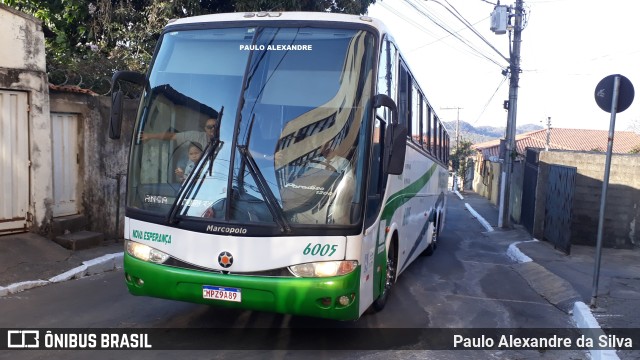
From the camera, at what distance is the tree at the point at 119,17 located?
13.6 metres

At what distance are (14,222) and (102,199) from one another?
186 centimetres

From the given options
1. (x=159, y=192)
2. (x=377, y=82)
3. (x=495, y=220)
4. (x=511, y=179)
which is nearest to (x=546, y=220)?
(x=511, y=179)

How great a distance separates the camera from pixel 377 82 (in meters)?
5.40

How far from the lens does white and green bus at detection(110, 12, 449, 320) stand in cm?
500

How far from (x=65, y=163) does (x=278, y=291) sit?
21.1 feet

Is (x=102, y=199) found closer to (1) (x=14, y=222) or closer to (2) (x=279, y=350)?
(1) (x=14, y=222)

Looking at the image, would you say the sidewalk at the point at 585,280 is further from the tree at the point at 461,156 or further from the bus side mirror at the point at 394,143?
the tree at the point at 461,156

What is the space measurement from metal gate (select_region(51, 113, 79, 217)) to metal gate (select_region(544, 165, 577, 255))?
32.9ft

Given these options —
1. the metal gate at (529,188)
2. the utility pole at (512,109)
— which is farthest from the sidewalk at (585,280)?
the utility pole at (512,109)

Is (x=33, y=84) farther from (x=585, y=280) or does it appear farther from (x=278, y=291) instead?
(x=585, y=280)

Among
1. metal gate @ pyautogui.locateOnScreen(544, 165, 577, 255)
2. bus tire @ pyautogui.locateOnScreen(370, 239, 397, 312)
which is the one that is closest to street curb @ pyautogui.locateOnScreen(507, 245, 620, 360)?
metal gate @ pyautogui.locateOnScreen(544, 165, 577, 255)

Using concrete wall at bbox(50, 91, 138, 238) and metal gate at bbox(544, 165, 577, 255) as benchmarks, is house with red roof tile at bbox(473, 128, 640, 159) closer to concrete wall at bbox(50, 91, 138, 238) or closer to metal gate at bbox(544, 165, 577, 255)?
metal gate at bbox(544, 165, 577, 255)

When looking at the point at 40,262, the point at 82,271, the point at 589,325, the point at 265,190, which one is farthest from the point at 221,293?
the point at 40,262

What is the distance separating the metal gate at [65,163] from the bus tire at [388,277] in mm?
5884
